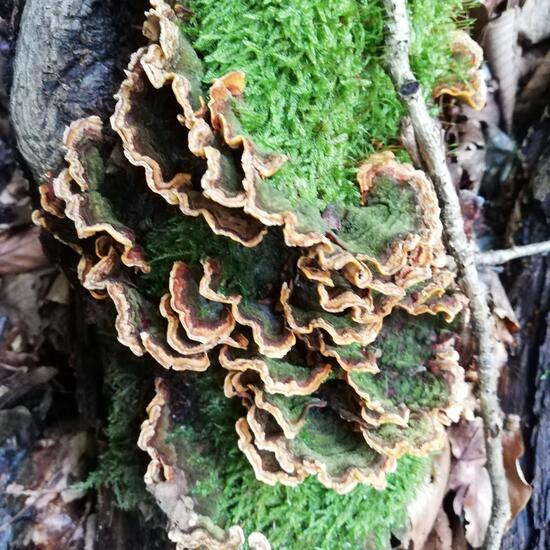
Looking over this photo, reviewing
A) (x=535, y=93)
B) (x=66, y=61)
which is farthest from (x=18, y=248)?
(x=535, y=93)

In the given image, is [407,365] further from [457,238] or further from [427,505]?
[427,505]

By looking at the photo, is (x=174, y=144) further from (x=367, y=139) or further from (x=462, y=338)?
(x=462, y=338)

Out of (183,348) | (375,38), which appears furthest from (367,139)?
(183,348)

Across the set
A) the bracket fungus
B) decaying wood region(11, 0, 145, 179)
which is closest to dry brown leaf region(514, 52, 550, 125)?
the bracket fungus

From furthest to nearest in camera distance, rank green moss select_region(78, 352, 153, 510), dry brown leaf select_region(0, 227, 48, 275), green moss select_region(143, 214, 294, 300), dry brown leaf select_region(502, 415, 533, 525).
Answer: dry brown leaf select_region(0, 227, 48, 275) → dry brown leaf select_region(502, 415, 533, 525) → green moss select_region(78, 352, 153, 510) → green moss select_region(143, 214, 294, 300)

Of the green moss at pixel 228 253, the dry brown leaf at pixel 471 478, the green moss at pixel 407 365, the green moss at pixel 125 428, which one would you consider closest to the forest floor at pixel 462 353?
the dry brown leaf at pixel 471 478

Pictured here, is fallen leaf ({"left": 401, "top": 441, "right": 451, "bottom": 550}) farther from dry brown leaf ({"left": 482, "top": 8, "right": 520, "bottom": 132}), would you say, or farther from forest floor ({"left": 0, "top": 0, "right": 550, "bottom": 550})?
dry brown leaf ({"left": 482, "top": 8, "right": 520, "bottom": 132})
